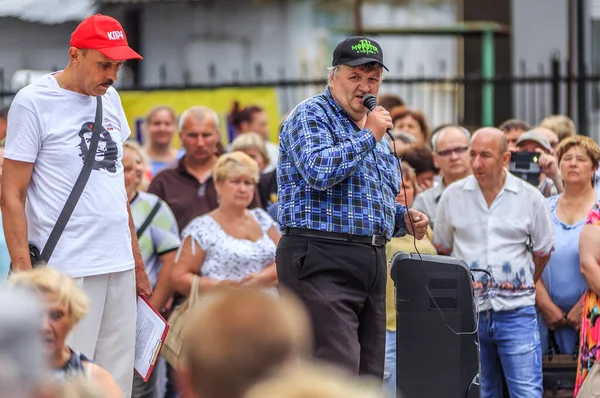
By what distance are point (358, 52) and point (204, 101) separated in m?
6.58

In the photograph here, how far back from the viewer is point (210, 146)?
30.5ft

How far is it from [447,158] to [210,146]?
180 cm

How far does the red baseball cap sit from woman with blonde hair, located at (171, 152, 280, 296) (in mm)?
2524

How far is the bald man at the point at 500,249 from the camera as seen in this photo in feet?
25.4

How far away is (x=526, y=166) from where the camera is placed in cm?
905

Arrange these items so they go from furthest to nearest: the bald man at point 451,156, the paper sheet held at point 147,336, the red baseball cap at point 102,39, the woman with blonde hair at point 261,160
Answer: the woman with blonde hair at point 261,160 < the bald man at point 451,156 < the paper sheet held at point 147,336 < the red baseball cap at point 102,39

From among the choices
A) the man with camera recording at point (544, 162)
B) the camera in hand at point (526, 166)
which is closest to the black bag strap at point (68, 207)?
the camera in hand at point (526, 166)

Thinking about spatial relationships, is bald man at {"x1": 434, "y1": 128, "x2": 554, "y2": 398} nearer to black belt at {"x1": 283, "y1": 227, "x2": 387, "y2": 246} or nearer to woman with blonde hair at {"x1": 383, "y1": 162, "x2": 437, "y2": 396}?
woman with blonde hair at {"x1": 383, "y1": 162, "x2": 437, "y2": 396}

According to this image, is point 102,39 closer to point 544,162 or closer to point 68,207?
point 68,207

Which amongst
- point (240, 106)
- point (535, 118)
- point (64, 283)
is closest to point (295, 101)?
point (240, 106)

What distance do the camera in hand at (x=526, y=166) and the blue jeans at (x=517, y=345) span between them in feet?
5.00

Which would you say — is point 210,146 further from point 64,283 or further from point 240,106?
point 64,283

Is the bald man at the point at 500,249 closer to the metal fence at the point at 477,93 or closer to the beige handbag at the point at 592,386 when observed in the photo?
the beige handbag at the point at 592,386

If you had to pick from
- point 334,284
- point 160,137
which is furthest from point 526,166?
point 334,284
